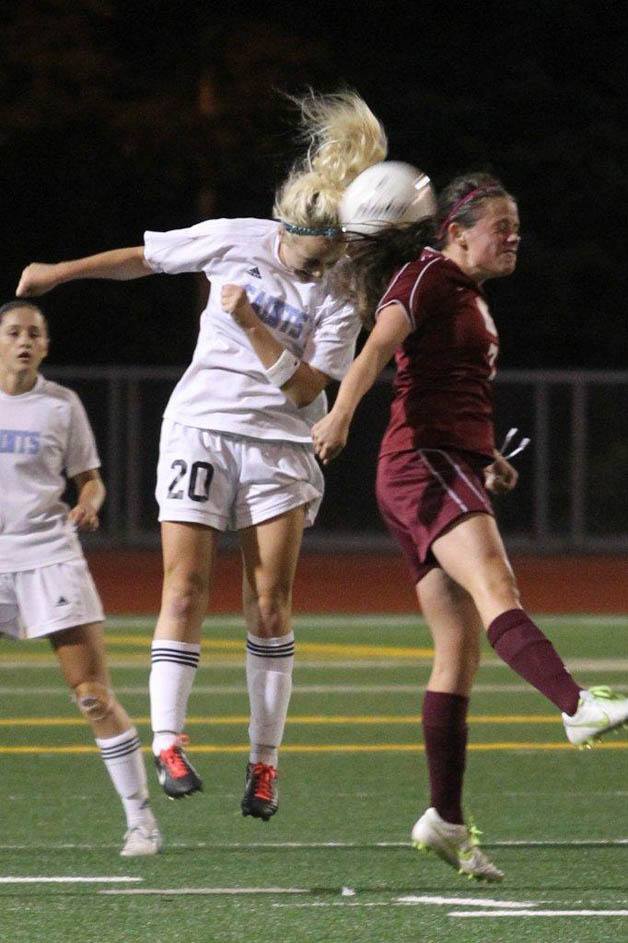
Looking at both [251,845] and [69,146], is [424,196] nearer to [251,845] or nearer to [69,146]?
[251,845]

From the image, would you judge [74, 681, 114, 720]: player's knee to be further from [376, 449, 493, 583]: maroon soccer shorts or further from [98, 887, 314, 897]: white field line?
[376, 449, 493, 583]: maroon soccer shorts

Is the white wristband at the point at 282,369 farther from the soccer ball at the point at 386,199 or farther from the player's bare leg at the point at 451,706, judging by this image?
the player's bare leg at the point at 451,706

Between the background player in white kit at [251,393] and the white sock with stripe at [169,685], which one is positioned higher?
the background player in white kit at [251,393]

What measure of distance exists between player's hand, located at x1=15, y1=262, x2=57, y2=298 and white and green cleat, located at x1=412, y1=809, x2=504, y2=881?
2020mm

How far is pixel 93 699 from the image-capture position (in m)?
6.68

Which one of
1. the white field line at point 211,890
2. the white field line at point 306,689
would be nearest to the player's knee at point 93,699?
the white field line at point 211,890

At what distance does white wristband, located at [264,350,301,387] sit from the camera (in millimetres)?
6340

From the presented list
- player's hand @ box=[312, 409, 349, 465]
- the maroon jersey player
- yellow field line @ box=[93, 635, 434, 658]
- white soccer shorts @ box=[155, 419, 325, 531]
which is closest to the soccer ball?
the maroon jersey player

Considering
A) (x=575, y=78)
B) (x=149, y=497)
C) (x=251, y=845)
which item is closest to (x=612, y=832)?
(x=251, y=845)

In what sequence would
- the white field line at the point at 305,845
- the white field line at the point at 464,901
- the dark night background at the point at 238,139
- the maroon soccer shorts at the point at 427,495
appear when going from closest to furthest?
1. the white field line at the point at 464,901
2. the maroon soccer shorts at the point at 427,495
3. the white field line at the point at 305,845
4. the dark night background at the point at 238,139

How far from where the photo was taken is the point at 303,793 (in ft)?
26.7

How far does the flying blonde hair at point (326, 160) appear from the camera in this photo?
21.2 feet

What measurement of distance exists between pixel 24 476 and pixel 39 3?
72.2 ft

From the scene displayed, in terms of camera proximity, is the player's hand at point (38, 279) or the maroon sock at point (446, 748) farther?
the player's hand at point (38, 279)
